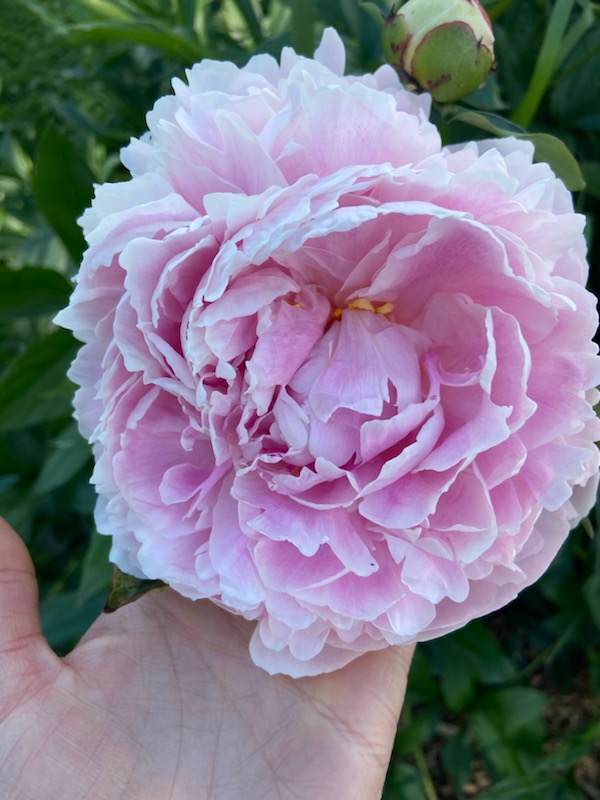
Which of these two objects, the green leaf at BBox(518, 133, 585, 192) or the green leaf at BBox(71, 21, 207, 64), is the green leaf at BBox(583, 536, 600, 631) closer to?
the green leaf at BBox(518, 133, 585, 192)

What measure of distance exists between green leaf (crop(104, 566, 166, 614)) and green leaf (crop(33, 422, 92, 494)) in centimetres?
33

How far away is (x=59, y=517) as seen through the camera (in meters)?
1.18

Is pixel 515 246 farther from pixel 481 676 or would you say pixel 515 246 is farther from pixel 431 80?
pixel 481 676

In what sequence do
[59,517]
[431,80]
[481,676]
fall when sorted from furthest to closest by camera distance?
[59,517]
[481,676]
[431,80]

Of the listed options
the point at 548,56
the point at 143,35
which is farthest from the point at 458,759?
the point at 143,35

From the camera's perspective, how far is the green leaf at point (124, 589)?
58 cm

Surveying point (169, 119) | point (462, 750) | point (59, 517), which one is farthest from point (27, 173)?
point (462, 750)

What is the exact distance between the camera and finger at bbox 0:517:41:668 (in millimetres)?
684

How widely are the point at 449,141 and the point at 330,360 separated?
323mm

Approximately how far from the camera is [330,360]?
0.54m

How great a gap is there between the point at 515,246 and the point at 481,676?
698mm

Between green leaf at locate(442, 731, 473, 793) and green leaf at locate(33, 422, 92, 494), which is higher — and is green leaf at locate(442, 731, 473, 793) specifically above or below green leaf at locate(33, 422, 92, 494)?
below

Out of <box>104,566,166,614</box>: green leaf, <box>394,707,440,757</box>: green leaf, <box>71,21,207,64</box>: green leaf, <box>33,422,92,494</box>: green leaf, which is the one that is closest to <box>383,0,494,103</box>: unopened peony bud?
<box>71,21,207,64</box>: green leaf

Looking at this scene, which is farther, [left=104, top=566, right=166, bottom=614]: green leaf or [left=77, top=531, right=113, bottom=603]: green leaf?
[left=77, top=531, right=113, bottom=603]: green leaf
